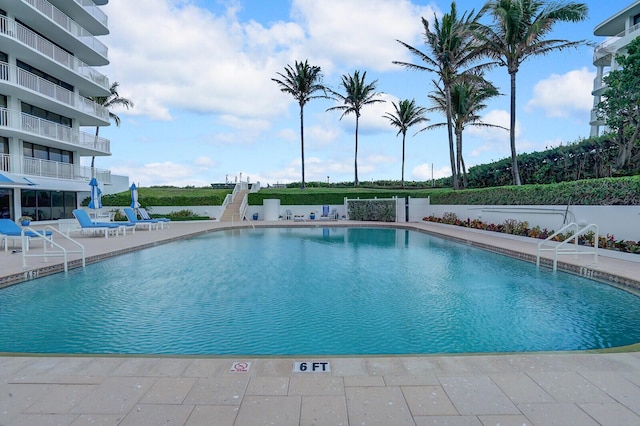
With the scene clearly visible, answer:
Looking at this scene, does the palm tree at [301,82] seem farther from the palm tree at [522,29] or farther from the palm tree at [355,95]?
the palm tree at [522,29]

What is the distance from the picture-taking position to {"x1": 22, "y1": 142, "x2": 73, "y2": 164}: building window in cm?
1977

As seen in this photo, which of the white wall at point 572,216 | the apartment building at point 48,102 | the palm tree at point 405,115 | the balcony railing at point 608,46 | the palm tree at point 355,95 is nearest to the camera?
the white wall at point 572,216

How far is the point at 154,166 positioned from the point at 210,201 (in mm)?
4587

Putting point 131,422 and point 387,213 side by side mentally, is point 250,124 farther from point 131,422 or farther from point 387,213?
point 131,422

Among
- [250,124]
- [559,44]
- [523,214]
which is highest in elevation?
[559,44]

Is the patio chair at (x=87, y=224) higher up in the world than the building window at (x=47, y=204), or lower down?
lower down

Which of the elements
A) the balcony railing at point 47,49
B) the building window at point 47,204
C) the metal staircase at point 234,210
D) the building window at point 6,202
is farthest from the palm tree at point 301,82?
the building window at point 6,202

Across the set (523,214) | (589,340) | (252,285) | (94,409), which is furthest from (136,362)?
(523,214)

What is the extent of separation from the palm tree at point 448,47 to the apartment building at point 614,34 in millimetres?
Result: 8705

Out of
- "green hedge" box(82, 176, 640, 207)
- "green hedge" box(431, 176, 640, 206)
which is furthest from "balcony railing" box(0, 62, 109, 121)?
"green hedge" box(431, 176, 640, 206)

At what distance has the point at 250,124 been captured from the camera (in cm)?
2491

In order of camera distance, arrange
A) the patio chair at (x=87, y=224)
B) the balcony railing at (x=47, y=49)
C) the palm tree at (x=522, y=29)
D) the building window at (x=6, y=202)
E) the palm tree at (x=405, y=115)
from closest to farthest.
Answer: the patio chair at (x=87, y=224) < the palm tree at (x=522, y=29) < the balcony railing at (x=47, y=49) < the building window at (x=6, y=202) < the palm tree at (x=405, y=115)

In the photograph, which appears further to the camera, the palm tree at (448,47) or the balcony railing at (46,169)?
the palm tree at (448,47)

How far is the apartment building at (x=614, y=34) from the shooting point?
23.3 m
